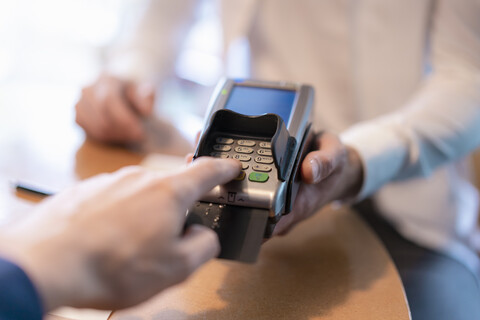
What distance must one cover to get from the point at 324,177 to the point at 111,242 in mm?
224

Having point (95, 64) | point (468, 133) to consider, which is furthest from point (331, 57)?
point (95, 64)

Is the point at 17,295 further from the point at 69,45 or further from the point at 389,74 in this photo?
the point at 69,45

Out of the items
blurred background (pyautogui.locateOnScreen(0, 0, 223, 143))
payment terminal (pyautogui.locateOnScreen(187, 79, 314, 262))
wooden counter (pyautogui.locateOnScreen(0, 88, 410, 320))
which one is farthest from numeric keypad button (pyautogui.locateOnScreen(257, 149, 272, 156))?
blurred background (pyautogui.locateOnScreen(0, 0, 223, 143))

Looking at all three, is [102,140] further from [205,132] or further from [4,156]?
[205,132]

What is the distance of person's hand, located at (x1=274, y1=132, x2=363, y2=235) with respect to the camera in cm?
42

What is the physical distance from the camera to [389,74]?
0.73 m

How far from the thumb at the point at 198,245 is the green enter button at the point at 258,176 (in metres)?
0.06

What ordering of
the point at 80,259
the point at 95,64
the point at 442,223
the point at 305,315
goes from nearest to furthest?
the point at 80,259, the point at 305,315, the point at 442,223, the point at 95,64

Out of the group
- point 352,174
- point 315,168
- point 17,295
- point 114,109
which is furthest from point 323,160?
point 114,109

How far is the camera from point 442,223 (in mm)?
695

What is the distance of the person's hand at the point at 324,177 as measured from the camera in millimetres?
421

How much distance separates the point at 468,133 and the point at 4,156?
634 mm

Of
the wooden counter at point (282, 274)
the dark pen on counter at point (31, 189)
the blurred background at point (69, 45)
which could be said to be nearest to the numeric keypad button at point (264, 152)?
the wooden counter at point (282, 274)

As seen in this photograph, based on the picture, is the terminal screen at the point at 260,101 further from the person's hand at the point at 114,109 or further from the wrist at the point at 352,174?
the person's hand at the point at 114,109
